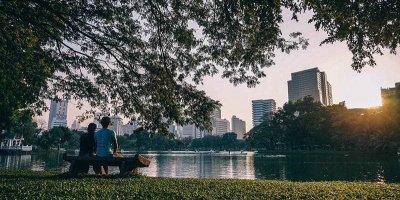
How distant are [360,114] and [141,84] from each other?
70730 millimetres

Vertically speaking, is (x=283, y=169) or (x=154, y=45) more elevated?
(x=154, y=45)

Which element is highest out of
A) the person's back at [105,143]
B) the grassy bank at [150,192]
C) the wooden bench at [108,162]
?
the person's back at [105,143]

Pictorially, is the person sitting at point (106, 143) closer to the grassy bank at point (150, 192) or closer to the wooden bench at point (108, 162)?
the wooden bench at point (108, 162)

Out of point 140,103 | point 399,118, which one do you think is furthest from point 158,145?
point 140,103

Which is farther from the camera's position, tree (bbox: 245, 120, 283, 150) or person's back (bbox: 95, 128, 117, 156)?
tree (bbox: 245, 120, 283, 150)

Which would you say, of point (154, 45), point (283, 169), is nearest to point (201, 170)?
point (283, 169)

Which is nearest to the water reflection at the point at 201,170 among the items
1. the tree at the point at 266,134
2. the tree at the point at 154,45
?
the tree at the point at 154,45

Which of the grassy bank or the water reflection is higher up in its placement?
the grassy bank

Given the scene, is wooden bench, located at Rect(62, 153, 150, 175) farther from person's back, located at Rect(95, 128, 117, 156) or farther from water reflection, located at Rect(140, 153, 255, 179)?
water reflection, located at Rect(140, 153, 255, 179)

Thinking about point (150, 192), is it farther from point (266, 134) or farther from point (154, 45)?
point (266, 134)

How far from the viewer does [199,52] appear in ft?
35.5

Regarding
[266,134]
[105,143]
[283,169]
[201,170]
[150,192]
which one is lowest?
[201,170]

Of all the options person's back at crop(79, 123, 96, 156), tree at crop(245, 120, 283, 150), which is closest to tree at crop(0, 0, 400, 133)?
person's back at crop(79, 123, 96, 156)

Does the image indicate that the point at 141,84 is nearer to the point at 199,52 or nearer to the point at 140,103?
the point at 140,103
